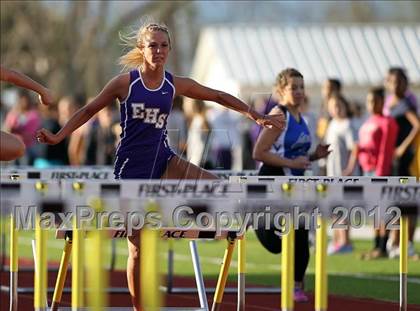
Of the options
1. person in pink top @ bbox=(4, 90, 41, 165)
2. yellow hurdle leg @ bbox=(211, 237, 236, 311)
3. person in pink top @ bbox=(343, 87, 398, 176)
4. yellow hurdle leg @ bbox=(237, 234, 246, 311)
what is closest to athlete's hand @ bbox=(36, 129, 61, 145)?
yellow hurdle leg @ bbox=(211, 237, 236, 311)

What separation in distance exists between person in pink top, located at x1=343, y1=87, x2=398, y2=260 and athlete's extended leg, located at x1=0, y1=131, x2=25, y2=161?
9037 millimetres

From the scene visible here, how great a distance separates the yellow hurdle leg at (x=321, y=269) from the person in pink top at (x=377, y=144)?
8.53 m

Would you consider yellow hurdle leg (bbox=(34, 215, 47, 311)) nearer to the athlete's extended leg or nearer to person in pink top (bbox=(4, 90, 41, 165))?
the athlete's extended leg

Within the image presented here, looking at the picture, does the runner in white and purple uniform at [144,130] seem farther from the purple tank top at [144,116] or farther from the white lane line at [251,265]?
the white lane line at [251,265]

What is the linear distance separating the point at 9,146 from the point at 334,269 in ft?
28.1

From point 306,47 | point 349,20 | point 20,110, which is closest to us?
point 20,110

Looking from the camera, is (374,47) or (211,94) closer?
(211,94)

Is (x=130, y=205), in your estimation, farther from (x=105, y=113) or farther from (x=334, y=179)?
(x=105, y=113)

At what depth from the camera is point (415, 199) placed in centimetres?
783

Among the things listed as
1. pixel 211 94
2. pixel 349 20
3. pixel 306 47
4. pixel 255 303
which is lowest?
pixel 255 303

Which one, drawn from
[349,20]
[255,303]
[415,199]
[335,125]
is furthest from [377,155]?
[349,20]

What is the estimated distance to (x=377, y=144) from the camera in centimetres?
1677

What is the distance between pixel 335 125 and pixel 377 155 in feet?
3.96

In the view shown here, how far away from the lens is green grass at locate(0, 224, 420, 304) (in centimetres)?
1355
